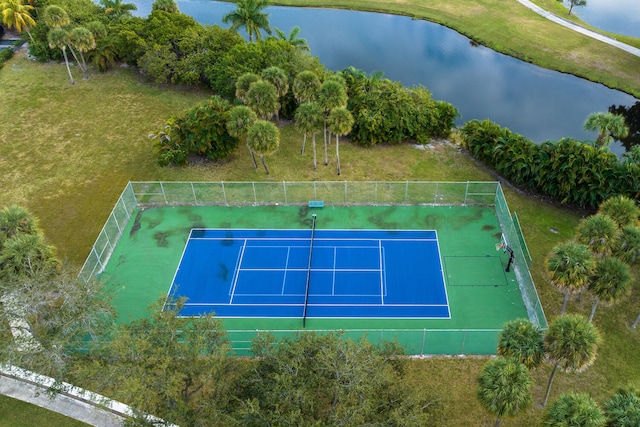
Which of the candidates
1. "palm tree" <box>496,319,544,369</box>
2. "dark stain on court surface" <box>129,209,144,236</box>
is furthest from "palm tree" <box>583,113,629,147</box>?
"dark stain on court surface" <box>129,209,144,236</box>

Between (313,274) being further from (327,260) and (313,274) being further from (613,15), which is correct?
(613,15)

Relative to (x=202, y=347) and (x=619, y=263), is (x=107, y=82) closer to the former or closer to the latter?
(x=202, y=347)

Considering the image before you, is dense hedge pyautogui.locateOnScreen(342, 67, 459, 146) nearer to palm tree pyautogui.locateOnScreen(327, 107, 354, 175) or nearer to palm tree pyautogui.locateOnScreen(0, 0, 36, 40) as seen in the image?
Result: palm tree pyautogui.locateOnScreen(327, 107, 354, 175)

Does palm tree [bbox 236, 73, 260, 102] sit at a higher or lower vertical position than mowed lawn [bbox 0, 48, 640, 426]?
higher

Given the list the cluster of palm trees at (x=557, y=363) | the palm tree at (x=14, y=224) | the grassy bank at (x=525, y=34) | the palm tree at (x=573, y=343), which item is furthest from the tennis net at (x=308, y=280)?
the grassy bank at (x=525, y=34)

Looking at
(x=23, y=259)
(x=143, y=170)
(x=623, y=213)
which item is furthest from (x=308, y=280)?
(x=143, y=170)
